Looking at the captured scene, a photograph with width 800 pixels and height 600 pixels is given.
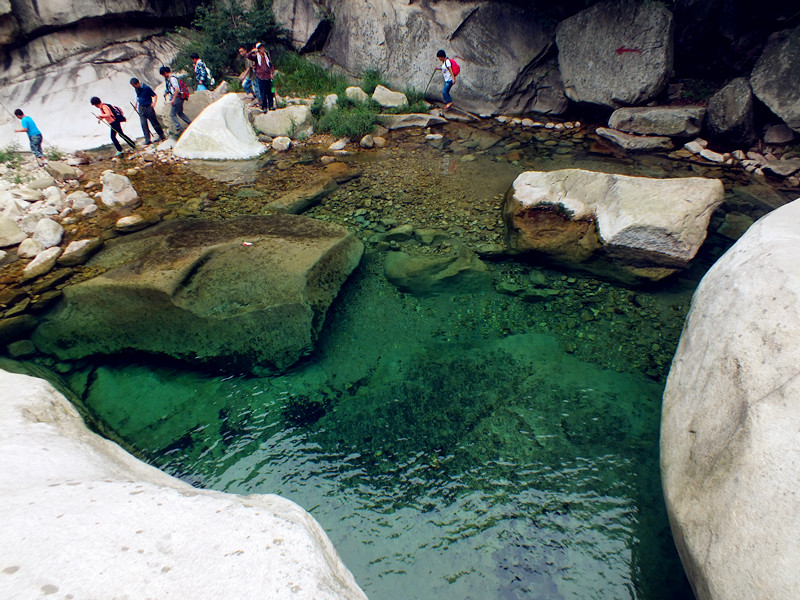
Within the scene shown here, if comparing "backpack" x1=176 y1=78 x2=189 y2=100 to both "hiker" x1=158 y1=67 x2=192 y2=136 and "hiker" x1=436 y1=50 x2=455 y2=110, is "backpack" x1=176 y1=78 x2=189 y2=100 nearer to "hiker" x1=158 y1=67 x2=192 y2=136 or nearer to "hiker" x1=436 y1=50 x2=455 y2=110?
"hiker" x1=158 y1=67 x2=192 y2=136

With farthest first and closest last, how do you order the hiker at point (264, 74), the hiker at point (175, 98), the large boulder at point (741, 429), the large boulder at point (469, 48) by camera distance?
the large boulder at point (469, 48) → the hiker at point (175, 98) → the hiker at point (264, 74) → the large boulder at point (741, 429)

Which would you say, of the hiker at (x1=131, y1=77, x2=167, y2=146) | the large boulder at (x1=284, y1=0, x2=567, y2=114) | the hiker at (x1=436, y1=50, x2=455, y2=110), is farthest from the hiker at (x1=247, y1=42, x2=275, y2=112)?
the hiker at (x1=436, y1=50, x2=455, y2=110)

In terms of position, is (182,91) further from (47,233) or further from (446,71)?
(446,71)

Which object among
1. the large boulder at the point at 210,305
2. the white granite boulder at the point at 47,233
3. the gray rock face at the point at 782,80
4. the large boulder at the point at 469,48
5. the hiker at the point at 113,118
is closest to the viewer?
the large boulder at the point at 210,305

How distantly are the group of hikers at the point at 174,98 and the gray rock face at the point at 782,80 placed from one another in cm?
589

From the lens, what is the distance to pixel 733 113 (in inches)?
315

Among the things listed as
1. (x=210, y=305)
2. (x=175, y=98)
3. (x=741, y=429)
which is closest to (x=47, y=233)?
(x=210, y=305)

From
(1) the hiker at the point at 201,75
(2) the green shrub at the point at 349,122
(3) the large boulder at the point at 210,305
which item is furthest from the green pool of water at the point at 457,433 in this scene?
(1) the hiker at the point at 201,75

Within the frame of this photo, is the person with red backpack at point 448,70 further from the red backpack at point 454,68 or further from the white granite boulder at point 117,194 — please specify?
the white granite boulder at point 117,194

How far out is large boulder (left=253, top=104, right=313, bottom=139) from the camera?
983cm

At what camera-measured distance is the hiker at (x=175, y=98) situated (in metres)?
9.47

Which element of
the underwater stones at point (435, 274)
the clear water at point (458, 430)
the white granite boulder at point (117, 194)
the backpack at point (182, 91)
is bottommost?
the clear water at point (458, 430)

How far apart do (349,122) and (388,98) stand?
182 cm

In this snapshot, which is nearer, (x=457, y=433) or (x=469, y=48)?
(x=457, y=433)
